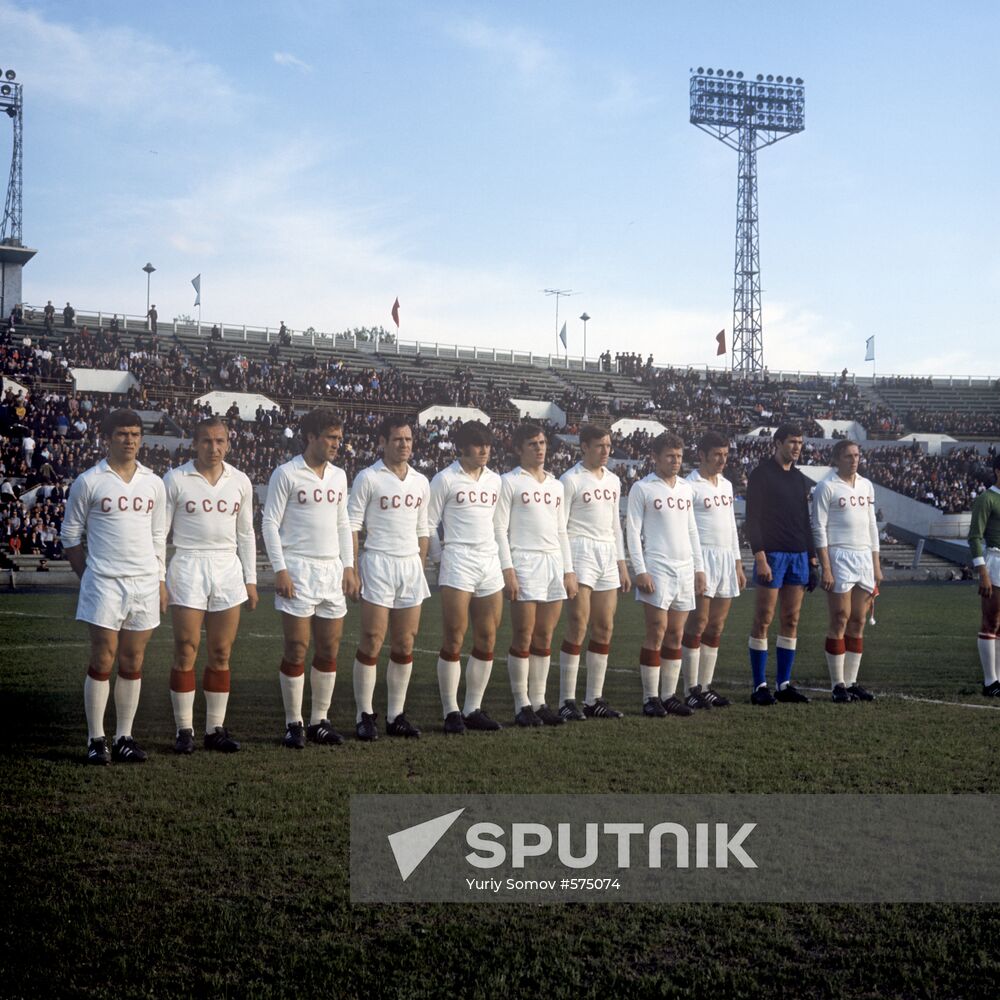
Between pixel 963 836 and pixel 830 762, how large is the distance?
1.52 meters

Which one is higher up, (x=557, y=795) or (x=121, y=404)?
(x=121, y=404)

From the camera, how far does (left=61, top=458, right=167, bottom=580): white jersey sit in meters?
7.32

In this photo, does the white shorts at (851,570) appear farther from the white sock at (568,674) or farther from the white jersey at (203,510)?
the white jersey at (203,510)

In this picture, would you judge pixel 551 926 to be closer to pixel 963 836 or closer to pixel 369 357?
pixel 963 836

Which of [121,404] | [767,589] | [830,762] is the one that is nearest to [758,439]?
[121,404]

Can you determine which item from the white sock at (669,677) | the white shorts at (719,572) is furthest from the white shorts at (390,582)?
the white shorts at (719,572)

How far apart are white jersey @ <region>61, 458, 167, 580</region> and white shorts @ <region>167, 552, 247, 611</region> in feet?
0.63

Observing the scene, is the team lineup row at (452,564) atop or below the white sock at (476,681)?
atop

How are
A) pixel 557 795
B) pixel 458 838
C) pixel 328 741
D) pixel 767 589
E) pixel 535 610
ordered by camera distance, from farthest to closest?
pixel 767 589 → pixel 535 610 → pixel 328 741 → pixel 557 795 → pixel 458 838

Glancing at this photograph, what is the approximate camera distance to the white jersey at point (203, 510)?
7.63 metres

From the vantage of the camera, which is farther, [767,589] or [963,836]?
[767,589]

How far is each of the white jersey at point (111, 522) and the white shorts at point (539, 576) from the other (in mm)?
2782

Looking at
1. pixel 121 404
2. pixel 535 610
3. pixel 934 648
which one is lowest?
pixel 934 648

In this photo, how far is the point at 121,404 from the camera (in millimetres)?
37906
